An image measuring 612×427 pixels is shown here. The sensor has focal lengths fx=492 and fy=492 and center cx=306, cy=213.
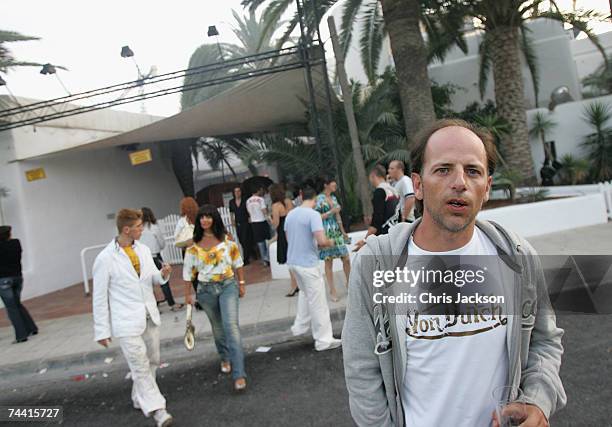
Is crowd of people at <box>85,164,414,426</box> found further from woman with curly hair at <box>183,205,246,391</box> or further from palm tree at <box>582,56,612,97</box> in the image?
palm tree at <box>582,56,612,97</box>

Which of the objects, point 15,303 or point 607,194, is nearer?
point 15,303

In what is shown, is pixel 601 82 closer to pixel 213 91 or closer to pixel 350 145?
pixel 350 145

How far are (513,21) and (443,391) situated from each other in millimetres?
12443

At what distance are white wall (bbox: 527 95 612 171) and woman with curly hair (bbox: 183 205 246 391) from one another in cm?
1278

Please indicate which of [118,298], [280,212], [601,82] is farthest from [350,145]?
[601,82]

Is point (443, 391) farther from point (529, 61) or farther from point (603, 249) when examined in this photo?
point (529, 61)

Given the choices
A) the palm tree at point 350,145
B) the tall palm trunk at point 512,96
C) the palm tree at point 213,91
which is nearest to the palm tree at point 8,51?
the palm tree at point 213,91

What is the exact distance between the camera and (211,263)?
14.2ft

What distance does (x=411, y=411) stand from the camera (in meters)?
1.48

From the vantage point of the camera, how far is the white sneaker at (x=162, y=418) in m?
3.73

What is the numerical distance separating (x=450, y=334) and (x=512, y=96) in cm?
1213

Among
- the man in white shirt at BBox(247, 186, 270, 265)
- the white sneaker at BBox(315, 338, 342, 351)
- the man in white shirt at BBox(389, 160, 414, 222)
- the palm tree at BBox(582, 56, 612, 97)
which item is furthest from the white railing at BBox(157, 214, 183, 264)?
the palm tree at BBox(582, 56, 612, 97)

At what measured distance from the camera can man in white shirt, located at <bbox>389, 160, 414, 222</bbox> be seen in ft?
17.9

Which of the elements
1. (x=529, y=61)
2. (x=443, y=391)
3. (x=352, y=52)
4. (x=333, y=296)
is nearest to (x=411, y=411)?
(x=443, y=391)
